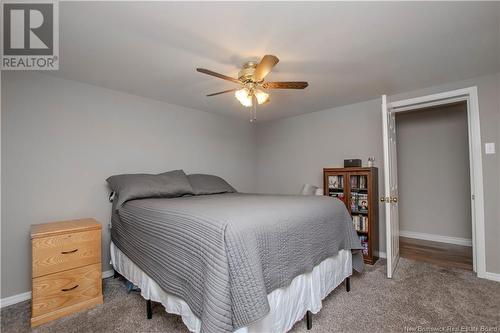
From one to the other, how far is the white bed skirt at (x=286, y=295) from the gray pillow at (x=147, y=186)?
0.61 metres

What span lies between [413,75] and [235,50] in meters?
1.99

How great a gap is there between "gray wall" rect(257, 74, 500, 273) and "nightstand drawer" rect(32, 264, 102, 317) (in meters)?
3.10

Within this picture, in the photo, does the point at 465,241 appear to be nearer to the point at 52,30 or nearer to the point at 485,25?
the point at 485,25

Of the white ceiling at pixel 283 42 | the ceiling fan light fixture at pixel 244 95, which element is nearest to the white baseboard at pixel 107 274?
the white ceiling at pixel 283 42

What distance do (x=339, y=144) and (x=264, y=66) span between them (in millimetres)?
2327

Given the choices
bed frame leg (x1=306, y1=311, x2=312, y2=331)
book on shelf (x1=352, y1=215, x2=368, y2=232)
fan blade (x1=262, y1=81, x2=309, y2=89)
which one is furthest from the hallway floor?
fan blade (x1=262, y1=81, x2=309, y2=89)

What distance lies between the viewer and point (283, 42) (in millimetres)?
1828

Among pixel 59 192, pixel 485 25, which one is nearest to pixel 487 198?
pixel 485 25

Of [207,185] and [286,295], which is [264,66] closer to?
[286,295]

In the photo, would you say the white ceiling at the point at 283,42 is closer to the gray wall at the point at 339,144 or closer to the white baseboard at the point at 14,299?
the gray wall at the point at 339,144

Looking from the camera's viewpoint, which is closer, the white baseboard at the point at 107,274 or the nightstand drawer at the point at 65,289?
the nightstand drawer at the point at 65,289

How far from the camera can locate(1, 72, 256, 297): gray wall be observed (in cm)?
214

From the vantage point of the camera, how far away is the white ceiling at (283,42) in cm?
149

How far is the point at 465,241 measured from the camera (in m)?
3.60
